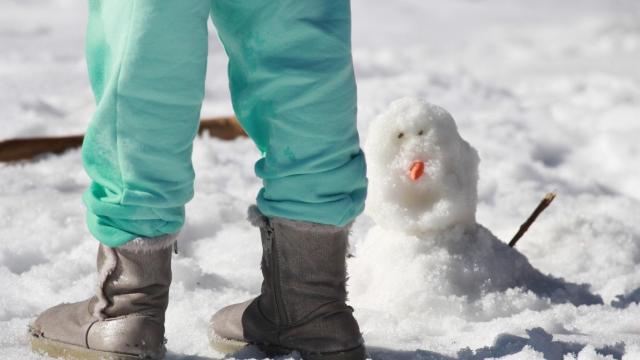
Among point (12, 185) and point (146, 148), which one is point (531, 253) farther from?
point (12, 185)

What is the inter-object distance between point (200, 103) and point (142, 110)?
85 mm

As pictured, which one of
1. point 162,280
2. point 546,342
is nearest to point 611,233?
point 546,342

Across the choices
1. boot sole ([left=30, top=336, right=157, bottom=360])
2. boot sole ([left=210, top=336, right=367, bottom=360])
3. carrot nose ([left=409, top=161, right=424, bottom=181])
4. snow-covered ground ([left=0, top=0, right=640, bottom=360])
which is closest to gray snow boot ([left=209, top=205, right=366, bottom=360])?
boot sole ([left=210, top=336, right=367, bottom=360])

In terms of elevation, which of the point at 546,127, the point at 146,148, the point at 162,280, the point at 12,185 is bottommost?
the point at 12,185

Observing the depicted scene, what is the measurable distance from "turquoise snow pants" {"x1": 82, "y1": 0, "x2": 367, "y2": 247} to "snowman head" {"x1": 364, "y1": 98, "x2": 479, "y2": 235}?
0.40m

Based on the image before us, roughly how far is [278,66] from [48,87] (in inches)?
97.1

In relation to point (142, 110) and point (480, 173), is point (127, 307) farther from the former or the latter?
point (480, 173)

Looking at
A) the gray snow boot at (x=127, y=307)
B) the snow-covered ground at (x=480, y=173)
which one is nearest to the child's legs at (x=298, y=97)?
the gray snow boot at (x=127, y=307)

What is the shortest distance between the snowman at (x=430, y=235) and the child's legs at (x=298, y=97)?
396 mm

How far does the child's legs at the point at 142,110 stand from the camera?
1.35m

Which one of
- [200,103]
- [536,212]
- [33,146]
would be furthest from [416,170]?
[33,146]

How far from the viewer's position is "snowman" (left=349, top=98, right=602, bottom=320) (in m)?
1.85

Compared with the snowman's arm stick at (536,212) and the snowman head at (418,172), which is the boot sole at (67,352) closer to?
the snowman head at (418,172)

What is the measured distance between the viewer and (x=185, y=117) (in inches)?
55.4
